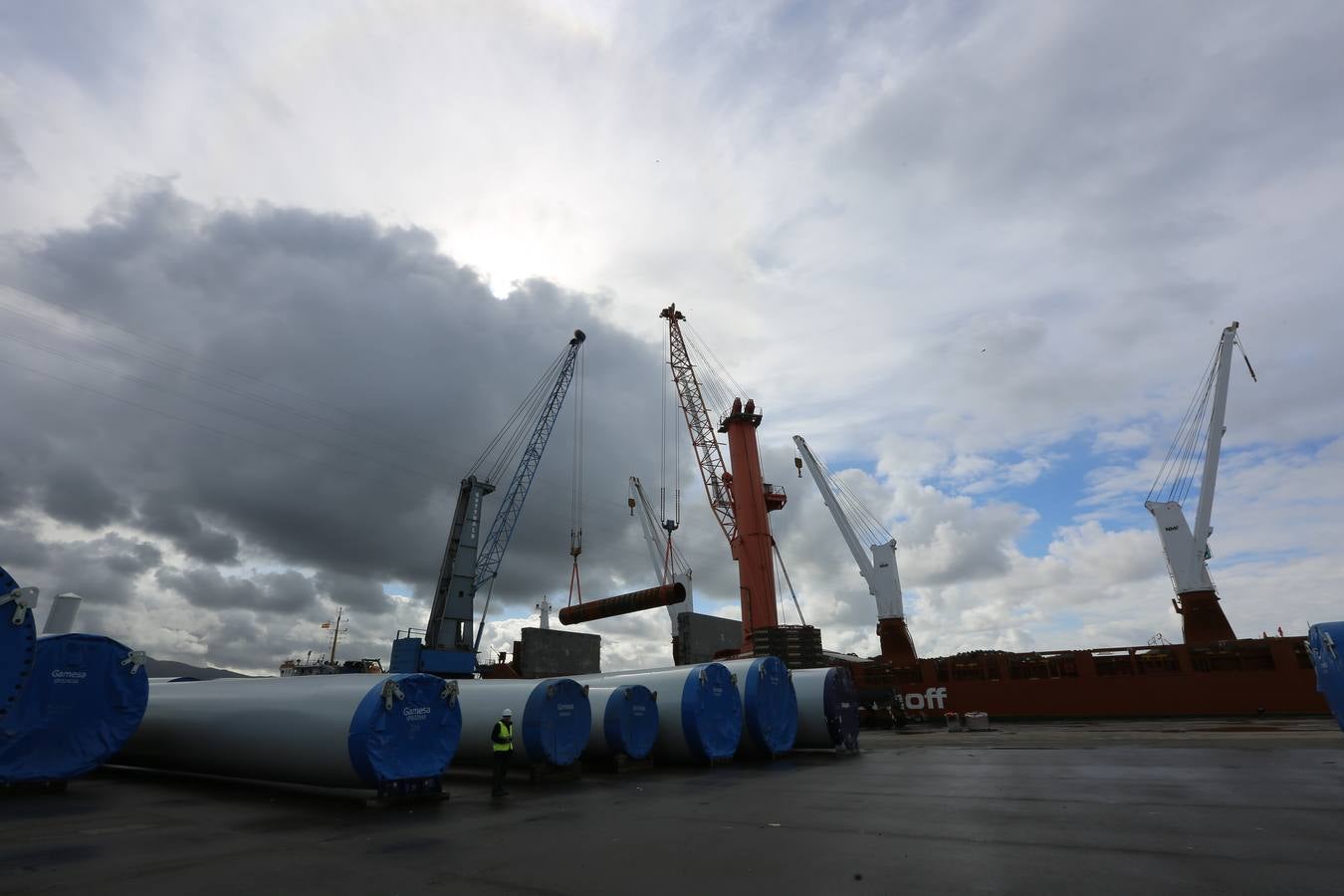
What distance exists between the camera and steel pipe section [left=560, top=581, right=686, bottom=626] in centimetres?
5572

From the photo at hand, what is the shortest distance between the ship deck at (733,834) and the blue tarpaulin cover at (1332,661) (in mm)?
2952

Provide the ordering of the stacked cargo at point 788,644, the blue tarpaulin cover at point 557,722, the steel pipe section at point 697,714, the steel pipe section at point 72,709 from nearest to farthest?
1. the steel pipe section at point 72,709
2. the blue tarpaulin cover at point 557,722
3. the steel pipe section at point 697,714
4. the stacked cargo at point 788,644

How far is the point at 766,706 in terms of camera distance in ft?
64.0

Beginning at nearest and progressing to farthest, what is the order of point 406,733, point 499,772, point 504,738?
point 406,733
point 499,772
point 504,738

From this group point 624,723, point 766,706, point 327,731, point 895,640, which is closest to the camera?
point 327,731

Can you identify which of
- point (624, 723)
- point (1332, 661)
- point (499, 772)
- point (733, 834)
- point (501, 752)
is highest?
point (1332, 661)

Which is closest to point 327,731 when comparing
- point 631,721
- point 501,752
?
point 501,752

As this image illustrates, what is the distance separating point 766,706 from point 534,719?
7.67m

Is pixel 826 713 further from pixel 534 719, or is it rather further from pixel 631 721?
pixel 534 719

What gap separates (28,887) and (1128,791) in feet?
49.5

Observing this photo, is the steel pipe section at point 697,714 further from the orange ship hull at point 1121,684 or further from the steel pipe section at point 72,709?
the orange ship hull at point 1121,684

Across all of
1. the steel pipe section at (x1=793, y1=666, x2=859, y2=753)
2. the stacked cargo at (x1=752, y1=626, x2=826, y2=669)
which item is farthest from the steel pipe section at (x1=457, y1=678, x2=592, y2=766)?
the stacked cargo at (x1=752, y1=626, x2=826, y2=669)

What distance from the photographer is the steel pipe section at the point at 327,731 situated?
11500mm

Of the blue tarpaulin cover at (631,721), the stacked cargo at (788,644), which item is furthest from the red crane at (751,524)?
the blue tarpaulin cover at (631,721)
